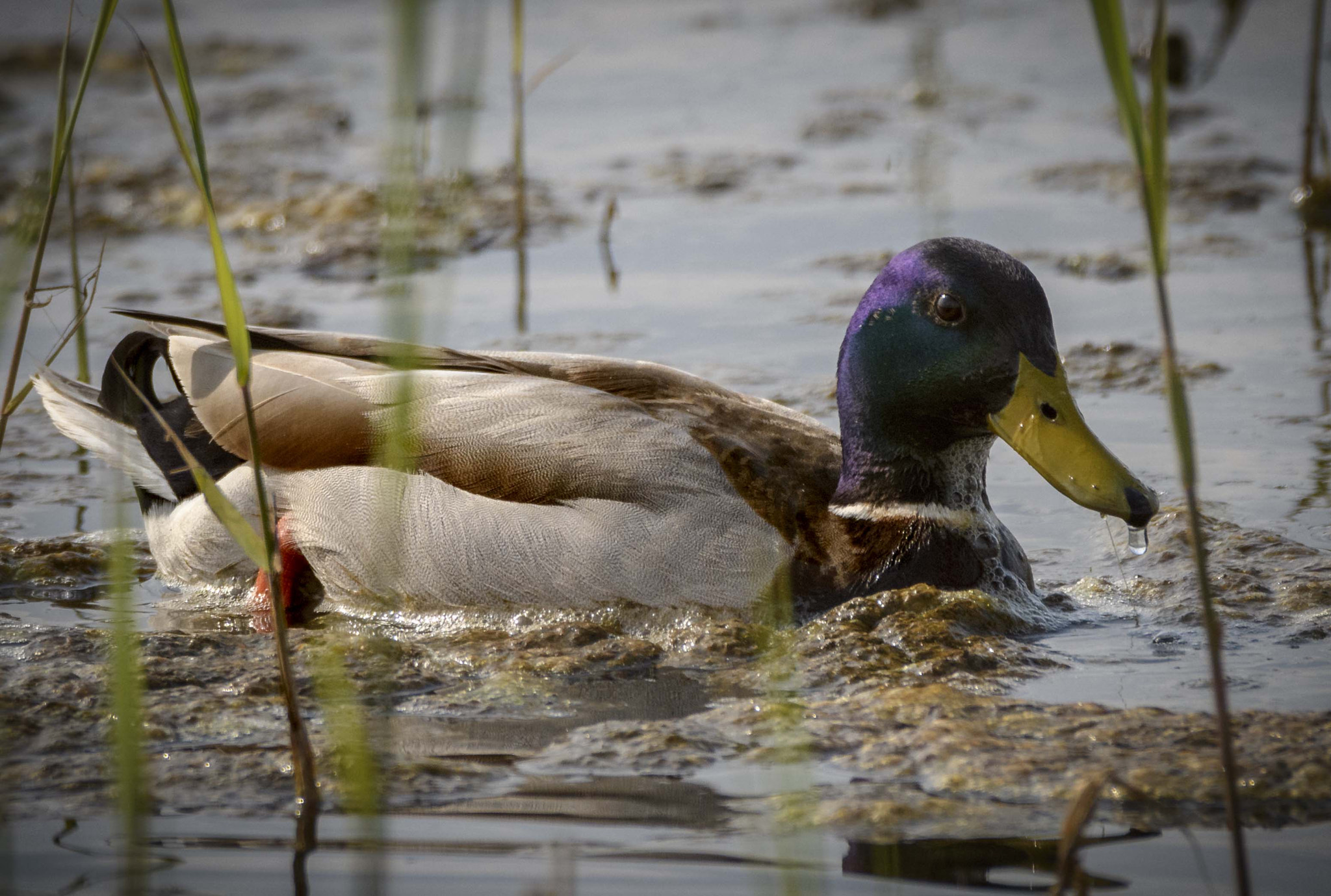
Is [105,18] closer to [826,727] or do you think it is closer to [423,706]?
[423,706]

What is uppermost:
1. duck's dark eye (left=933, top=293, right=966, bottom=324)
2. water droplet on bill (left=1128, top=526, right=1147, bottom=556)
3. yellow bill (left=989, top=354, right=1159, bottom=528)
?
duck's dark eye (left=933, top=293, right=966, bottom=324)

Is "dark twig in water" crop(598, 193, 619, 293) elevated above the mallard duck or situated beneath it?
elevated above

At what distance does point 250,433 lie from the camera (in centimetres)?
324

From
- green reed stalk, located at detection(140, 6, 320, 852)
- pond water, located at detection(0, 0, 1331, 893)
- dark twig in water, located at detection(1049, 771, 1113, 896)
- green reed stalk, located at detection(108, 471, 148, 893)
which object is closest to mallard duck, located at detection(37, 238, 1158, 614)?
pond water, located at detection(0, 0, 1331, 893)

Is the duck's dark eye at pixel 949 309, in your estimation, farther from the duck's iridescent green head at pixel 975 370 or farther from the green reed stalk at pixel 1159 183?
the green reed stalk at pixel 1159 183

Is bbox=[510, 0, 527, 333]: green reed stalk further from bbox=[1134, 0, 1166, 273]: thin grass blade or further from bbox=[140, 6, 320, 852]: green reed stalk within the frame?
bbox=[1134, 0, 1166, 273]: thin grass blade

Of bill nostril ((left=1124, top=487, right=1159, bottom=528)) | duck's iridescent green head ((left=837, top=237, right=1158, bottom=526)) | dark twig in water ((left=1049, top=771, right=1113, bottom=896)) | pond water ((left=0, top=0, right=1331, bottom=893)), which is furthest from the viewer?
duck's iridescent green head ((left=837, top=237, right=1158, bottom=526))

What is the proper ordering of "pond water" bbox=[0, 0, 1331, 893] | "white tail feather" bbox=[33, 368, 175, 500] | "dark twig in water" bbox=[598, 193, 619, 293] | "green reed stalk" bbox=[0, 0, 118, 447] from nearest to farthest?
"green reed stalk" bbox=[0, 0, 118, 447] → "pond water" bbox=[0, 0, 1331, 893] → "white tail feather" bbox=[33, 368, 175, 500] → "dark twig in water" bbox=[598, 193, 619, 293]

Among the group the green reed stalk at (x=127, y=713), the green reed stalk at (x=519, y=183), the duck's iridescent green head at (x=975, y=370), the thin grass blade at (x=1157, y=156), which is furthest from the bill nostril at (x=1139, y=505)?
the green reed stalk at (x=519, y=183)

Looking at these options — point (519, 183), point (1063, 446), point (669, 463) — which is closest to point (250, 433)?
point (669, 463)

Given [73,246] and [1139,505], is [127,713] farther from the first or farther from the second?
[1139,505]

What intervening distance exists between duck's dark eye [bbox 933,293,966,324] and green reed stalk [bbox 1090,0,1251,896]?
6.10ft

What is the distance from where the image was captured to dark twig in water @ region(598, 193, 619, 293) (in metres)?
7.85

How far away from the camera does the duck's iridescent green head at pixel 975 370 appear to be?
4.44 m
